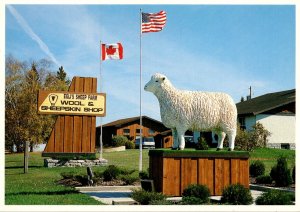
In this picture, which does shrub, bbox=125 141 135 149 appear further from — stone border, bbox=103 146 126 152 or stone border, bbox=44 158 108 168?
stone border, bbox=44 158 108 168

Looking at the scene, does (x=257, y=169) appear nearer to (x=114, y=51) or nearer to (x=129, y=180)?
→ (x=129, y=180)

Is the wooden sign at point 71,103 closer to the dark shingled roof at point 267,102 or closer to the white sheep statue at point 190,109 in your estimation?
the white sheep statue at point 190,109

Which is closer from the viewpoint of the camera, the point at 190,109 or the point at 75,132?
the point at 190,109

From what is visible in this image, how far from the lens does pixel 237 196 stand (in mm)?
10898

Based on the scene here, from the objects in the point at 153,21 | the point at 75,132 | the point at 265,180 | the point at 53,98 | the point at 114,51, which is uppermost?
the point at 153,21

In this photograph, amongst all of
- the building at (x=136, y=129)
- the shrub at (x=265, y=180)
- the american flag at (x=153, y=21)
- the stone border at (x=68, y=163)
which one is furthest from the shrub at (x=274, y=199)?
the building at (x=136, y=129)

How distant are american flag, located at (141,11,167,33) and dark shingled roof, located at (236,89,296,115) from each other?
55.6ft

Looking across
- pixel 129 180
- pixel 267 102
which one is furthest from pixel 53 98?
pixel 267 102

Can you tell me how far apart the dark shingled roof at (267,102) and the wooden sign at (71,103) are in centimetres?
1926

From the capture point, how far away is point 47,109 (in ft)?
52.6

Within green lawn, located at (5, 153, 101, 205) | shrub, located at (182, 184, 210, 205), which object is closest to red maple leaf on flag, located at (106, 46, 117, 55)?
green lawn, located at (5, 153, 101, 205)

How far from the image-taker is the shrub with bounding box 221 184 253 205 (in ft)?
35.6

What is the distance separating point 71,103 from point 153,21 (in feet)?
16.2
